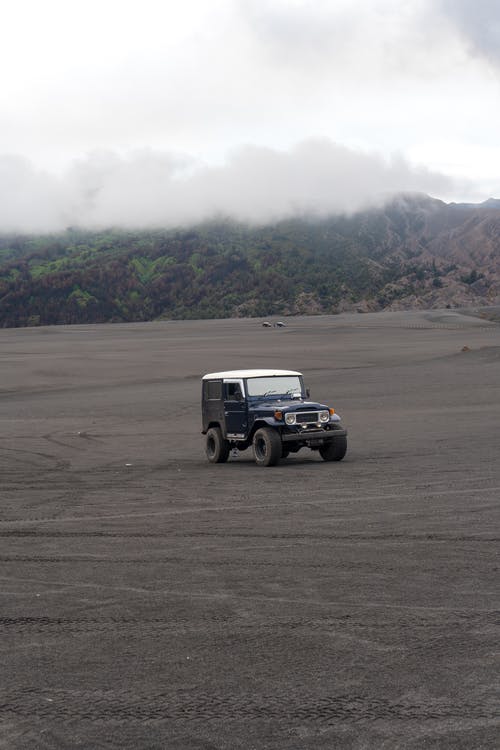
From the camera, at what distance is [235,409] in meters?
21.2

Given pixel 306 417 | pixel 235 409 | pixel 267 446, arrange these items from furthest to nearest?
pixel 235 409 < pixel 306 417 < pixel 267 446

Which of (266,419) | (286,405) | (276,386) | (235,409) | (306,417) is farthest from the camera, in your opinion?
(276,386)

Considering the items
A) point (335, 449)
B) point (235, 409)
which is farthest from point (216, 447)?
point (335, 449)

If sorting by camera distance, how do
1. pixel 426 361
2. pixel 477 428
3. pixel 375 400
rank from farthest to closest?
pixel 426 361, pixel 375 400, pixel 477 428

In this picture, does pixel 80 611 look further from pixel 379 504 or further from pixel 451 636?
pixel 379 504

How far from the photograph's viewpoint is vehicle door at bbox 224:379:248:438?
68.7 ft

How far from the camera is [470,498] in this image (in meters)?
14.7

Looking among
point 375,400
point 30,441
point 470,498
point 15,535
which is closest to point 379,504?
point 470,498

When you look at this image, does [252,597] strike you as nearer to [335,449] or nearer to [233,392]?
[335,449]

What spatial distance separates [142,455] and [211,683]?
15967 millimetres

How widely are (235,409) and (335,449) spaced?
2544mm

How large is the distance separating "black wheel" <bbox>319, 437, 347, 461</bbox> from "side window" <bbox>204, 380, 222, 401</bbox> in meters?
2.89

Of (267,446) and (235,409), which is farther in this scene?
(235,409)

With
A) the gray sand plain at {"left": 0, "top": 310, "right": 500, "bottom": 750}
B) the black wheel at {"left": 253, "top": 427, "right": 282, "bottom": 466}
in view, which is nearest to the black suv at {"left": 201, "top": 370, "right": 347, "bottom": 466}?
the black wheel at {"left": 253, "top": 427, "right": 282, "bottom": 466}
